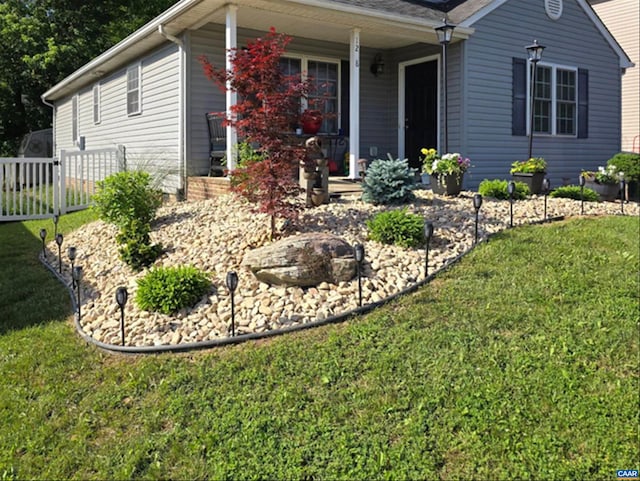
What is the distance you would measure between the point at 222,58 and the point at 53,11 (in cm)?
1787

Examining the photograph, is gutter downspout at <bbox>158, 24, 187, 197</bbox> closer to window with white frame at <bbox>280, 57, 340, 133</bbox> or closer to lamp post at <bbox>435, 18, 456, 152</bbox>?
window with white frame at <bbox>280, 57, 340, 133</bbox>

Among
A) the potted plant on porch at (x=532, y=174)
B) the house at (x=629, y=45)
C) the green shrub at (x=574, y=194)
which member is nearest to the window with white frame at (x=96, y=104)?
the potted plant on porch at (x=532, y=174)

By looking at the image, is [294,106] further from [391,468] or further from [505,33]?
[505,33]

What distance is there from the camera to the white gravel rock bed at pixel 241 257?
4285 millimetres

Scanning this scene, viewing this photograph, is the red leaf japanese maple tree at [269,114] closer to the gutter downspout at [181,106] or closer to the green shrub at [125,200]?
the green shrub at [125,200]

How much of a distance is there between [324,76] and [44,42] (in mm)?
16718

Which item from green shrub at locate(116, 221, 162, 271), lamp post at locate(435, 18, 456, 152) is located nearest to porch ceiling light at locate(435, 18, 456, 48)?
lamp post at locate(435, 18, 456, 152)

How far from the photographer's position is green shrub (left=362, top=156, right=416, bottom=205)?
6.91 m

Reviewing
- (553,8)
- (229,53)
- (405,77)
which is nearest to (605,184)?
A: (553,8)

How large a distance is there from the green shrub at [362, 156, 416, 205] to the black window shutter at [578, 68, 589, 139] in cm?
636

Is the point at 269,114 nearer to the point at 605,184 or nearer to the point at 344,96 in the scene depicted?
the point at 344,96

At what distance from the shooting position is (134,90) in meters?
11.4

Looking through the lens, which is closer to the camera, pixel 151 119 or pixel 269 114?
pixel 269 114

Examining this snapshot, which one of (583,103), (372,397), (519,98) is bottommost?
(372,397)
